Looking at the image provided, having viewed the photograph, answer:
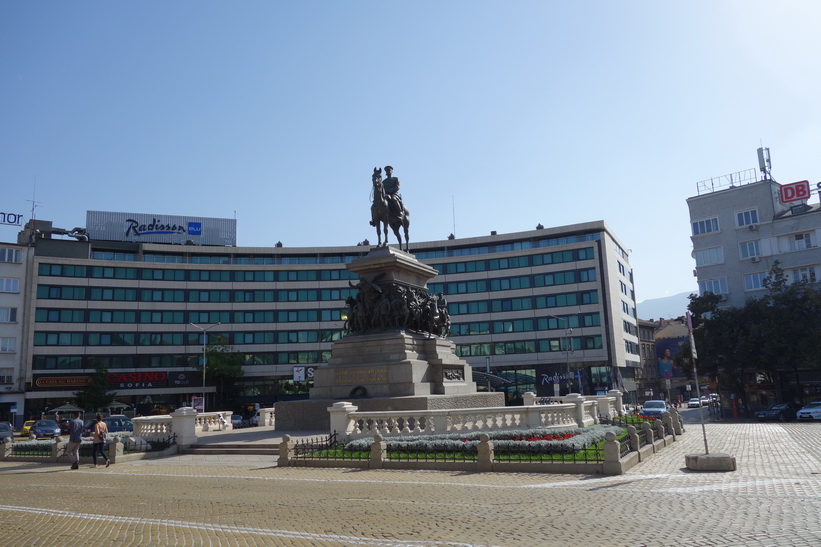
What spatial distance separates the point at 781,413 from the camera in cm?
4684

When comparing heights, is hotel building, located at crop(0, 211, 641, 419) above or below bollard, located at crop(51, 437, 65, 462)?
above

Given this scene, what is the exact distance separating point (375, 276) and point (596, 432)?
11843 mm

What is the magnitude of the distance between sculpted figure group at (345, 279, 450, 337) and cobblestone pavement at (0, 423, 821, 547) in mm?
9951

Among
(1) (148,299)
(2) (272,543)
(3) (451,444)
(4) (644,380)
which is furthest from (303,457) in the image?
(4) (644,380)

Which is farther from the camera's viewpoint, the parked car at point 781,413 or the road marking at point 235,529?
the parked car at point 781,413

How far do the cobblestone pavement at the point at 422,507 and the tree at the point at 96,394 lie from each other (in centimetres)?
5881

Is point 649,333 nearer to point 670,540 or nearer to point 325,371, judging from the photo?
point 325,371

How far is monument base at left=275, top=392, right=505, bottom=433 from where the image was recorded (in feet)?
79.0

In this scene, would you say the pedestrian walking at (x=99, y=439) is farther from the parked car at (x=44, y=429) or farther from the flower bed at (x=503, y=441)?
the parked car at (x=44, y=429)

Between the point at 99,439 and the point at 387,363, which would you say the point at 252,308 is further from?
the point at 99,439

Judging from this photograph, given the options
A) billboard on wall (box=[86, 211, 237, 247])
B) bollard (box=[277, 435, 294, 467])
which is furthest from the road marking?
billboard on wall (box=[86, 211, 237, 247])

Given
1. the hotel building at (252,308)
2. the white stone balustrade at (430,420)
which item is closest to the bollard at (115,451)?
the white stone balustrade at (430,420)

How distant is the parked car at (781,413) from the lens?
4678cm

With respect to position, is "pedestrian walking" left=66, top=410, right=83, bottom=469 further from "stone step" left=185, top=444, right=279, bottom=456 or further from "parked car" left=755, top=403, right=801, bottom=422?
"parked car" left=755, top=403, right=801, bottom=422
